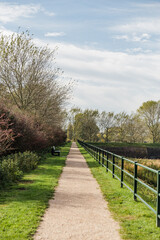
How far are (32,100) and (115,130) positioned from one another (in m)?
53.4

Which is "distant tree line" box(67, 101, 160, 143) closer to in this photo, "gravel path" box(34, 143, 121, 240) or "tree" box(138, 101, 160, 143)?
"tree" box(138, 101, 160, 143)

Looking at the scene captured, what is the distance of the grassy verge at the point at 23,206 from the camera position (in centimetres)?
571

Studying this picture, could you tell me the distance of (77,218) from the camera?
6.71 m

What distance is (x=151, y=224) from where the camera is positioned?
6250 mm

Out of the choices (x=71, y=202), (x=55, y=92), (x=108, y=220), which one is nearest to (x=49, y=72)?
(x=55, y=92)

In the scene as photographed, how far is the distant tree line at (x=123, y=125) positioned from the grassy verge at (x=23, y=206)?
62.9 m

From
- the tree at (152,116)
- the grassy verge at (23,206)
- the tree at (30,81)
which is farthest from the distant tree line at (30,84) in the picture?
the tree at (152,116)

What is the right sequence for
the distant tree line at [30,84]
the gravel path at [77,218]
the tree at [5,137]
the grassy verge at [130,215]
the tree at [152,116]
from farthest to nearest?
the tree at [152,116], the distant tree line at [30,84], the tree at [5,137], the grassy verge at [130,215], the gravel path at [77,218]

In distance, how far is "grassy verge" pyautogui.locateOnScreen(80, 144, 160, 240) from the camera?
5645mm

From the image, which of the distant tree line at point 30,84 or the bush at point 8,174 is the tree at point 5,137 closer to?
the bush at point 8,174

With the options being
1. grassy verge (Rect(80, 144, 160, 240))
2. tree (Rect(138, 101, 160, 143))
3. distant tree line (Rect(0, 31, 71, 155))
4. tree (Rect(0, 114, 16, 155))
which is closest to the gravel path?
grassy verge (Rect(80, 144, 160, 240))

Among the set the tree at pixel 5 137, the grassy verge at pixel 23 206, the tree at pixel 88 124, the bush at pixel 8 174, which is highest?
the tree at pixel 88 124

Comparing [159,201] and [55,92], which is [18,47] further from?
[159,201]

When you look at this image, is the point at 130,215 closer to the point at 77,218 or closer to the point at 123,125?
the point at 77,218
